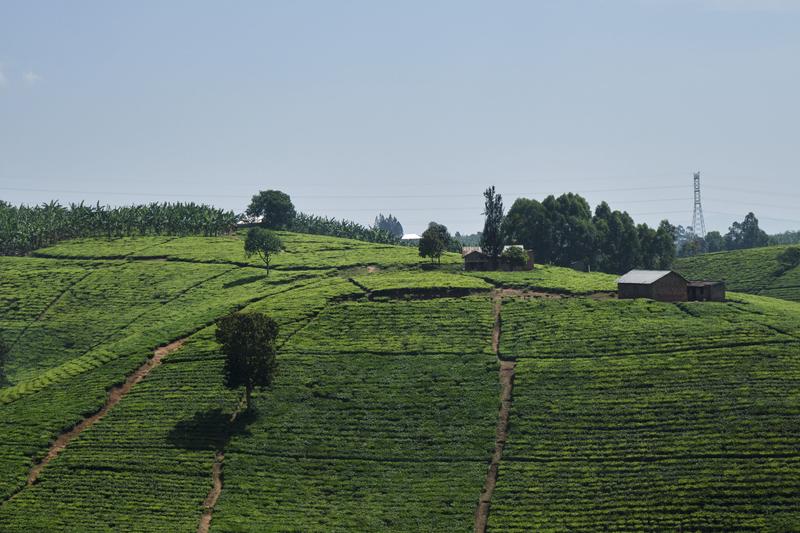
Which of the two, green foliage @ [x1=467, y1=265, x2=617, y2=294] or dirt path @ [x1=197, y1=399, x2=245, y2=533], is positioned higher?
green foliage @ [x1=467, y1=265, x2=617, y2=294]

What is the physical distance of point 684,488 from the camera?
6931 centimetres

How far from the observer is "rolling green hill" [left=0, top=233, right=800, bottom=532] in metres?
71.1

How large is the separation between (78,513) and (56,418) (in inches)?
650

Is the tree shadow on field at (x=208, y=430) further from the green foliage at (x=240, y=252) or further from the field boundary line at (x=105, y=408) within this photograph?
the green foliage at (x=240, y=252)

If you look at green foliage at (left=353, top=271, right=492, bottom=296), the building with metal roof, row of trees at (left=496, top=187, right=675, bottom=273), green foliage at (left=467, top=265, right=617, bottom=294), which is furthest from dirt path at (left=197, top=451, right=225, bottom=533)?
row of trees at (left=496, top=187, right=675, bottom=273)

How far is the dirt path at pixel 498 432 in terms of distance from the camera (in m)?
71.4

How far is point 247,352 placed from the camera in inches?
3332

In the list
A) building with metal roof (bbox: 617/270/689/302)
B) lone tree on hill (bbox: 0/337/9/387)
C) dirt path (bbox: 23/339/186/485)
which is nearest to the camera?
dirt path (bbox: 23/339/186/485)

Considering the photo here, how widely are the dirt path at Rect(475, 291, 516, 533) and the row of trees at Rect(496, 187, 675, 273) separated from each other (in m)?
60.8

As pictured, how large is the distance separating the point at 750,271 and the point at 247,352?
351 feet

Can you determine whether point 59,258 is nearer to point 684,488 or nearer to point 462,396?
point 462,396

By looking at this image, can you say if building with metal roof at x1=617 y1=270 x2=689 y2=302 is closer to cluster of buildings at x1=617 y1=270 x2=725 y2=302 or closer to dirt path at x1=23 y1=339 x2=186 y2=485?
cluster of buildings at x1=617 y1=270 x2=725 y2=302

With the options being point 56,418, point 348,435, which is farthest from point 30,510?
point 348,435

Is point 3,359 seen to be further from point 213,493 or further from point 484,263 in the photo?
point 484,263
